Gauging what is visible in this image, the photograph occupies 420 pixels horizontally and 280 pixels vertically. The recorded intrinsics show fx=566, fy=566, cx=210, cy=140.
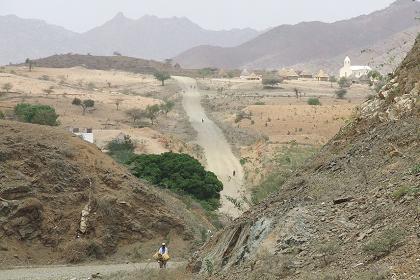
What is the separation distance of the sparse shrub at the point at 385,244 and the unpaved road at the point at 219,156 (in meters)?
18.2

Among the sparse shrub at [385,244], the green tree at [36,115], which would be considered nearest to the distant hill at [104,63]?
the green tree at [36,115]

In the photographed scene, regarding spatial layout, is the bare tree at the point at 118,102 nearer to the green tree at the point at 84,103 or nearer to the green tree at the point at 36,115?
the green tree at the point at 84,103

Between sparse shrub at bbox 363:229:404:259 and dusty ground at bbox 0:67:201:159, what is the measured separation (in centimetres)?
3950

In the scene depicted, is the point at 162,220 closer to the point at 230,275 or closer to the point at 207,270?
the point at 207,270

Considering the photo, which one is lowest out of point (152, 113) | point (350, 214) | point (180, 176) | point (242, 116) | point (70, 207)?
point (242, 116)

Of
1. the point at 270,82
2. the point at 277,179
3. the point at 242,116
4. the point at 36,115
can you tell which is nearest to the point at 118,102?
the point at 242,116

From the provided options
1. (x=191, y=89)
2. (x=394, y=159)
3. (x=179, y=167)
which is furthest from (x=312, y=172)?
(x=191, y=89)

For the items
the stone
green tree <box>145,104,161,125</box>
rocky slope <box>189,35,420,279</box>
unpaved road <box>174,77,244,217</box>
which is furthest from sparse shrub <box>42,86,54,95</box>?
the stone

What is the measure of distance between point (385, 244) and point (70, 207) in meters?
16.1

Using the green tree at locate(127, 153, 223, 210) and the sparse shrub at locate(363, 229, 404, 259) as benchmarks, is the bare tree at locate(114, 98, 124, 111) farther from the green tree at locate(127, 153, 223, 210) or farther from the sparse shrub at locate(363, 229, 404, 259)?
the sparse shrub at locate(363, 229, 404, 259)

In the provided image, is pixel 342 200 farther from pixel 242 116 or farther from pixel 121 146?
pixel 242 116

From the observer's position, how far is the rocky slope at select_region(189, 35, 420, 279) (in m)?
7.59

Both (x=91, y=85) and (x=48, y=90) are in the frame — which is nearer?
(x=48, y=90)

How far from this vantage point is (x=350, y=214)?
918 cm
